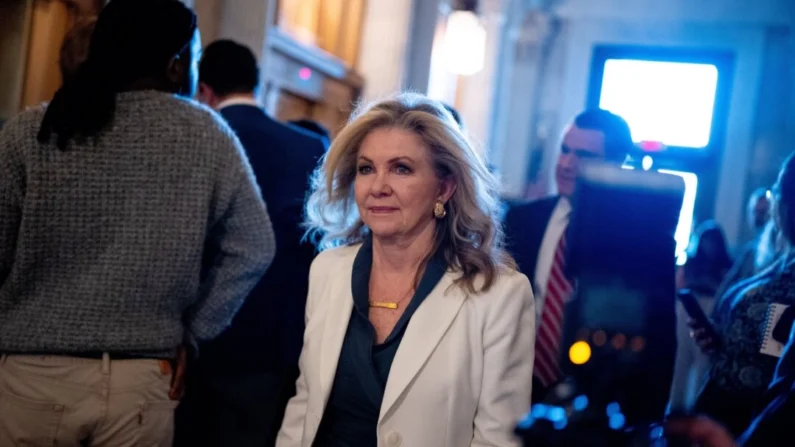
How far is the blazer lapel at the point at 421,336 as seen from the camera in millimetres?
2145

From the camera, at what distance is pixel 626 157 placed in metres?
3.34

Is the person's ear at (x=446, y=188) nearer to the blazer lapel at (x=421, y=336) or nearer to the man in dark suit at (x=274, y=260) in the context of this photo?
the blazer lapel at (x=421, y=336)

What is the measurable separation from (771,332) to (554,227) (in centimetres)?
80

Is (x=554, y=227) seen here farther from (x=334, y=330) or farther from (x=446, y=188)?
(x=334, y=330)

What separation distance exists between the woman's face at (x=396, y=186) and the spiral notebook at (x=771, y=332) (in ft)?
3.97

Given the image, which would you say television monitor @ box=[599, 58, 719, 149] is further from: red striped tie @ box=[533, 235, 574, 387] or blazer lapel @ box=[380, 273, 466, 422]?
blazer lapel @ box=[380, 273, 466, 422]

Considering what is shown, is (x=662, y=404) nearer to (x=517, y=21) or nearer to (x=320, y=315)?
(x=320, y=315)

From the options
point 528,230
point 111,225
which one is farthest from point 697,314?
point 111,225

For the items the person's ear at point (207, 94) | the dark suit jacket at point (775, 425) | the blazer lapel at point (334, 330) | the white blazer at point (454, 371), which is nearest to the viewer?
the dark suit jacket at point (775, 425)

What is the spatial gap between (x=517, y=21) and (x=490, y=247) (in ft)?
27.8

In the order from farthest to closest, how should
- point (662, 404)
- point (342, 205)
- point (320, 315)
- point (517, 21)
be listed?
1. point (517, 21)
2. point (342, 205)
3. point (320, 315)
4. point (662, 404)

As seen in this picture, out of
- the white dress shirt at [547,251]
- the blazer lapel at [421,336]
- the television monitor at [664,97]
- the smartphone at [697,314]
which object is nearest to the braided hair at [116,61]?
the blazer lapel at [421,336]

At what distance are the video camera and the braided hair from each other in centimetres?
123

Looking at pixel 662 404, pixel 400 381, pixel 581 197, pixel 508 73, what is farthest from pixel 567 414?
pixel 508 73
